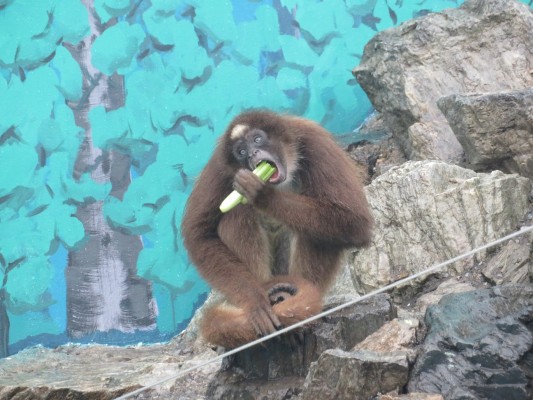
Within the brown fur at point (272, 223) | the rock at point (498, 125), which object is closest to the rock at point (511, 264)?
the rock at point (498, 125)

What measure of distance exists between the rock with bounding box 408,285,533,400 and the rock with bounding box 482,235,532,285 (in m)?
1.45

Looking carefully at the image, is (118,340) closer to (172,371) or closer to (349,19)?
(172,371)

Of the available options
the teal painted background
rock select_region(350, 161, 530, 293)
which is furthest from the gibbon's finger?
the teal painted background

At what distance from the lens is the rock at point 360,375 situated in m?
5.14

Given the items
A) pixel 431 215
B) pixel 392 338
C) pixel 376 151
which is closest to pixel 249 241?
pixel 392 338

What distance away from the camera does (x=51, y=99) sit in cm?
945

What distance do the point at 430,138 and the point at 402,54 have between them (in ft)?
3.42

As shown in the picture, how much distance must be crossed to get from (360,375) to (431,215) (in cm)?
311

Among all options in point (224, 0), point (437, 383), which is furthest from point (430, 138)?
point (437, 383)

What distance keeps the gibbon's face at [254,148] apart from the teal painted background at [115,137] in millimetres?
3096

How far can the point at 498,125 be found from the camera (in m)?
8.09

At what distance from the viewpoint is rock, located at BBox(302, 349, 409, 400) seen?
5.14 m

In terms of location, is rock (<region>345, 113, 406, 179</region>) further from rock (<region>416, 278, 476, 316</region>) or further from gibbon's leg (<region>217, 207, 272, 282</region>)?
gibbon's leg (<region>217, 207, 272, 282</region>)

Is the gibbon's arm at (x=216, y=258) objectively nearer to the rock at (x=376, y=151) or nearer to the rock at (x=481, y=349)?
the rock at (x=481, y=349)
